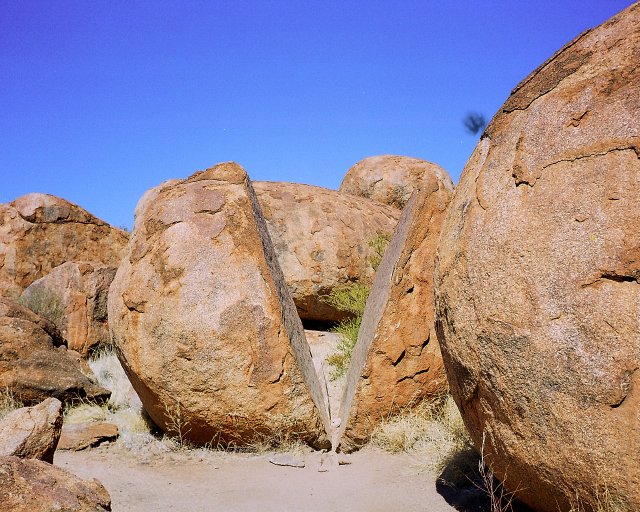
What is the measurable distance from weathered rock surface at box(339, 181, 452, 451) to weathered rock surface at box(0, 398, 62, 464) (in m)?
2.27

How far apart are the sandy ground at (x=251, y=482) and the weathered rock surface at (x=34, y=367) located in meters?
1.33

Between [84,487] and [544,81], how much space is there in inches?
Result: 110

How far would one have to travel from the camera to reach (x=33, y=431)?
397 centimetres

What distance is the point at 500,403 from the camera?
3.19 m

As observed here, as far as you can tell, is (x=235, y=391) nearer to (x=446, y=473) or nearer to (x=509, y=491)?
(x=446, y=473)

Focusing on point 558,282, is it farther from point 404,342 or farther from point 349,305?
point 349,305

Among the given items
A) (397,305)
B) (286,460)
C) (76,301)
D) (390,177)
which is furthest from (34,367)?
(390,177)

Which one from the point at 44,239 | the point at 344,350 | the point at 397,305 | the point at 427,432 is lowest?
the point at 427,432

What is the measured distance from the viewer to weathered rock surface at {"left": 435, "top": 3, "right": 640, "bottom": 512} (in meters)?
2.78

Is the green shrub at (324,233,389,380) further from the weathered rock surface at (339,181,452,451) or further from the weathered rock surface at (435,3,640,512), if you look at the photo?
the weathered rock surface at (435,3,640,512)

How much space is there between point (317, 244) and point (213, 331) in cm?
390

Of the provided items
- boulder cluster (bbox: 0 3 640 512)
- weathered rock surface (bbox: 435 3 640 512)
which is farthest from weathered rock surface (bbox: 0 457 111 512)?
weathered rock surface (bbox: 435 3 640 512)

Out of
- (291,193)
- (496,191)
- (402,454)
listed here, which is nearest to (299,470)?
(402,454)

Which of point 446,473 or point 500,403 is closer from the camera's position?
point 500,403
